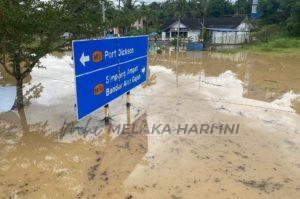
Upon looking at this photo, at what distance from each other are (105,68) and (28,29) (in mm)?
2276

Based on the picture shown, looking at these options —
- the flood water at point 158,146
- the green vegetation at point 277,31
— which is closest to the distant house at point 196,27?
the green vegetation at point 277,31

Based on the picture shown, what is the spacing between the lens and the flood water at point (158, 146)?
196 inches

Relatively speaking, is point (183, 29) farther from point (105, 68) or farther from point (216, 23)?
point (105, 68)

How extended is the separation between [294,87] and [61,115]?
31.3 ft

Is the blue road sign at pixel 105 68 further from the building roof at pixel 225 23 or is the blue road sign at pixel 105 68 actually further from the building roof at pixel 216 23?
the building roof at pixel 225 23

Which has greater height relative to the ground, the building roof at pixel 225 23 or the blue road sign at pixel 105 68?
the building roof at pixel 225 23

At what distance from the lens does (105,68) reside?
6898 mm

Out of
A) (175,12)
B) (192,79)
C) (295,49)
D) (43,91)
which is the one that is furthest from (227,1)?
(43,91)

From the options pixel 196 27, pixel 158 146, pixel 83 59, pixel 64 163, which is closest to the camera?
pixel 64 163

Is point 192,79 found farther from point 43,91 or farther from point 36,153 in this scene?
point 36,153

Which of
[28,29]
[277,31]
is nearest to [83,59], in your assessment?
[28,29]

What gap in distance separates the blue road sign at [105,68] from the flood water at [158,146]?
934mm

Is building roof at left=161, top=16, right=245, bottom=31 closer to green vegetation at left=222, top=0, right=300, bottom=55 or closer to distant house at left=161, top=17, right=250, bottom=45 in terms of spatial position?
distant house at left=161, top=17, right=250, bottom=45

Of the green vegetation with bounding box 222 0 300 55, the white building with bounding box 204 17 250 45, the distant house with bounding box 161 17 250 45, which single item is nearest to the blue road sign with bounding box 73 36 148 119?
the green vegetation with bounding box 222 0 300 55
